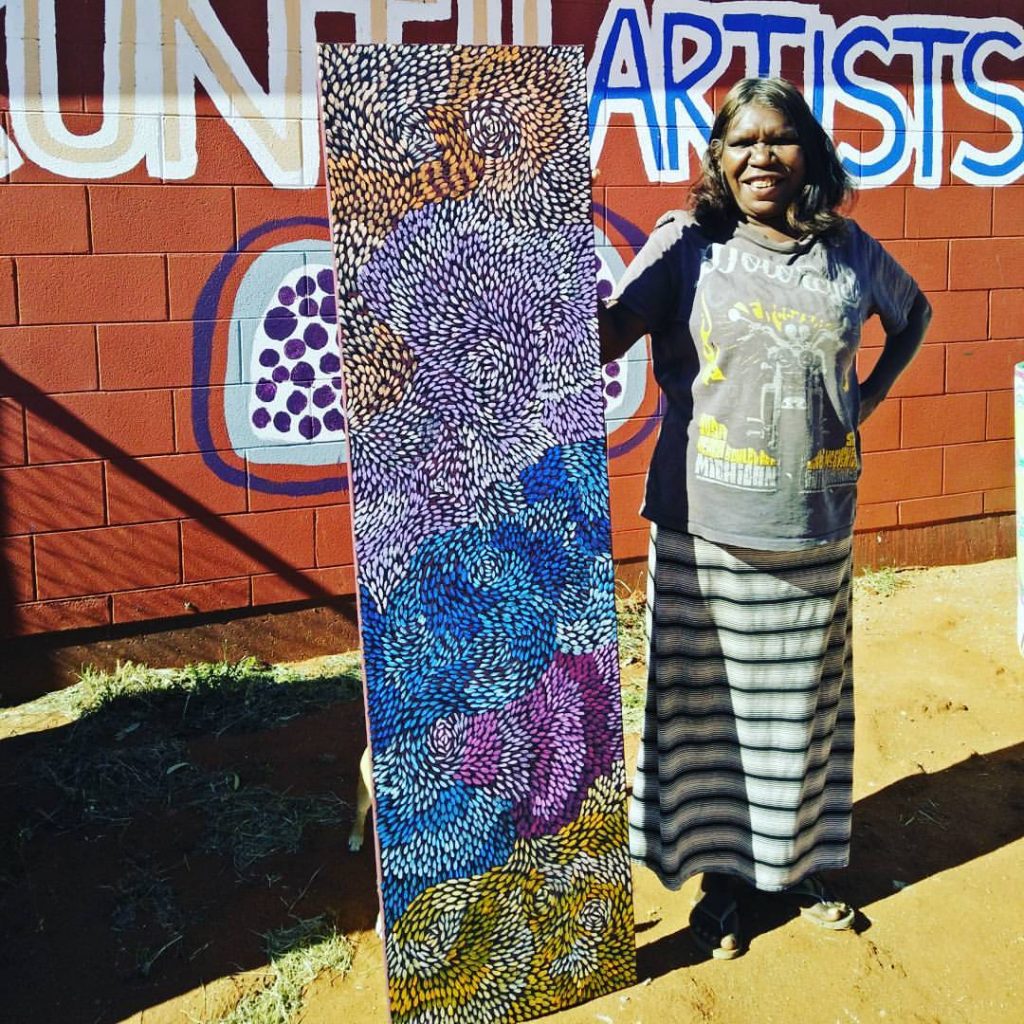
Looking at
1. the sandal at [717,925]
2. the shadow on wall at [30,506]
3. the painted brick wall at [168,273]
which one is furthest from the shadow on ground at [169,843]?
the sandal at [717,925]

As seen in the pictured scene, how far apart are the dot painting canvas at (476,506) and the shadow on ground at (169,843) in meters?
Answer: 0.60

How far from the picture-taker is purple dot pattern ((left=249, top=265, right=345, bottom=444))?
13.6 ft

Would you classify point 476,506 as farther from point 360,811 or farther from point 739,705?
point 360,811

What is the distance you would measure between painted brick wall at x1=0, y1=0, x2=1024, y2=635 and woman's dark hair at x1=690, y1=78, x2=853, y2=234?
215cm

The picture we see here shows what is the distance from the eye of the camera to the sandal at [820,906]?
8.57ft

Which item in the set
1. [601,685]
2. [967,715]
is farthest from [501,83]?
[967,715]

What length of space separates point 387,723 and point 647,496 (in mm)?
802

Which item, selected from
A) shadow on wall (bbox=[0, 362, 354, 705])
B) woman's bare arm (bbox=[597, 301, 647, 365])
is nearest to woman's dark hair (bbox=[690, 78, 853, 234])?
woman's bare arm (bbox=[597, 301, 647, 365])

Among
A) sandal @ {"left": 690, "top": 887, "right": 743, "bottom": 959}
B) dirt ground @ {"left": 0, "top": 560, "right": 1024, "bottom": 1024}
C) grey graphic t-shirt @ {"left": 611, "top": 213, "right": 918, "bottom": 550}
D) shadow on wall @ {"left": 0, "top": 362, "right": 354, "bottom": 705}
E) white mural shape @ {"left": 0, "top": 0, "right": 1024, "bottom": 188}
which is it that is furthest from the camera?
shadow on wall @ {"left": 0, "top": 362, "right": 354, "bottom": 705}

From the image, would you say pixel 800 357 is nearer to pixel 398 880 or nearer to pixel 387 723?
pixel 387 723

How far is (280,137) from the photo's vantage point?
406cm

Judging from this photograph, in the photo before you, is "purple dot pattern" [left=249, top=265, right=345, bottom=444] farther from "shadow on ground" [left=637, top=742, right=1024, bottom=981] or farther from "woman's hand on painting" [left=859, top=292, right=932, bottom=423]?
"shadow on ground" [left=637, top=742, right=1024, bottom=981]

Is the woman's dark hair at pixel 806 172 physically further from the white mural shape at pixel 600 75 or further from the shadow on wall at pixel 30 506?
the shadow on wall at pixel 30 506

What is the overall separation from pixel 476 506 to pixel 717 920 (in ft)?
3.82
